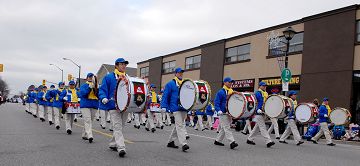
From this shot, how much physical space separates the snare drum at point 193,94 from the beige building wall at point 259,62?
17.8 m

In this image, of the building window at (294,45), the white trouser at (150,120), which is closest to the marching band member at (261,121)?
the white trouser at (150,120)

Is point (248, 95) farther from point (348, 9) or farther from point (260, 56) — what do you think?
point (260, 56)

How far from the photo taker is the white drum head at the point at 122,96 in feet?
26.4

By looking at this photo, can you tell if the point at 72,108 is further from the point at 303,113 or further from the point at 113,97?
the point at 303,113

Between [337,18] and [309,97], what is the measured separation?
5157 mm

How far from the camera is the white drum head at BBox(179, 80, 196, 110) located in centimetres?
938

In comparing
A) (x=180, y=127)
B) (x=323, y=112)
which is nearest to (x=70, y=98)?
(x=180, y=127)

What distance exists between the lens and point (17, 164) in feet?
22.3

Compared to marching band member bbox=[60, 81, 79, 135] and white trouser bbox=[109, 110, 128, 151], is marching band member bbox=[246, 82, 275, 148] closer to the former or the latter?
white trouser bbox=[109, 110, 128, 151]

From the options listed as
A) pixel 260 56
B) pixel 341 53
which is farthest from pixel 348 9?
pixel 260 56

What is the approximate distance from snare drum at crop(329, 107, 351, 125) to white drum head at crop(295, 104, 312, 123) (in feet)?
7.58

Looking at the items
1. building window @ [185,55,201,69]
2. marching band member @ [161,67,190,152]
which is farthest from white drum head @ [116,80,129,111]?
building window @ [185,55,201,69]

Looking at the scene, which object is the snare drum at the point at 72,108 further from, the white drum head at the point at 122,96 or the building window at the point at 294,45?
the building window at the point at 294,45

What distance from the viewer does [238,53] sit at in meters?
32.9
